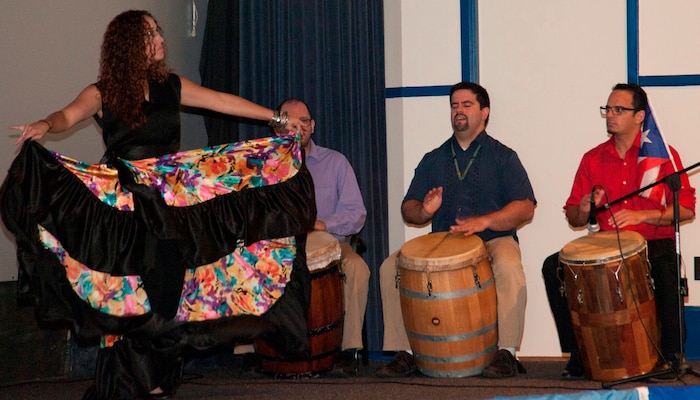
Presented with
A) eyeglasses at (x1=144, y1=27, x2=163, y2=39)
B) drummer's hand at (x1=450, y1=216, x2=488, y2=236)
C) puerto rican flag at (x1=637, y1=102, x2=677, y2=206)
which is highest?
eyeglasses at (x1=144, y1=27, x2=163, y2=39)

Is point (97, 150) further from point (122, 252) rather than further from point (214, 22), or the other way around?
point (122, 252)

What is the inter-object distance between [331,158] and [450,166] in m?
0.68

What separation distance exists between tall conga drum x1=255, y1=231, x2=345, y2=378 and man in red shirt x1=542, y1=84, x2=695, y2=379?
1074mm

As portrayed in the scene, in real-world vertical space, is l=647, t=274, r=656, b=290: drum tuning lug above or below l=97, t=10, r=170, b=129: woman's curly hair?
below

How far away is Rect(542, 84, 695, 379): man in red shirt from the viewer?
4090mm

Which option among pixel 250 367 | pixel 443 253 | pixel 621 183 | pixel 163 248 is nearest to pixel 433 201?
pixel 443 253

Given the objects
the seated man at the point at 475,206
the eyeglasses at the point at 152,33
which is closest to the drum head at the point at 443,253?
the seated man at the point at 475,206

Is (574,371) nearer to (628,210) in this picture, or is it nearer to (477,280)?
(477,280)

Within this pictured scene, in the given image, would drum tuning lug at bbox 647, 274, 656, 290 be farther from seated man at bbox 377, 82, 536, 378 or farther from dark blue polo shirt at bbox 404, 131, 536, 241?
dark blue polo shirt at bbox 404, 131, 536, 241

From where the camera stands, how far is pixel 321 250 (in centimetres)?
432

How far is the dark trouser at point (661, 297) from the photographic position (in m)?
4.05

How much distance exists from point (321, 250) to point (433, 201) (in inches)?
26.1

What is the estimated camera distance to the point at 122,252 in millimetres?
3529

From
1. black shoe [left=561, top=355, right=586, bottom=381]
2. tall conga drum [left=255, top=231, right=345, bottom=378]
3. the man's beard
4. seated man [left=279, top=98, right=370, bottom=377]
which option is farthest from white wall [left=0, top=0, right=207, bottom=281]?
black shoe [left=561, top=355, right=586, bottom=381]
